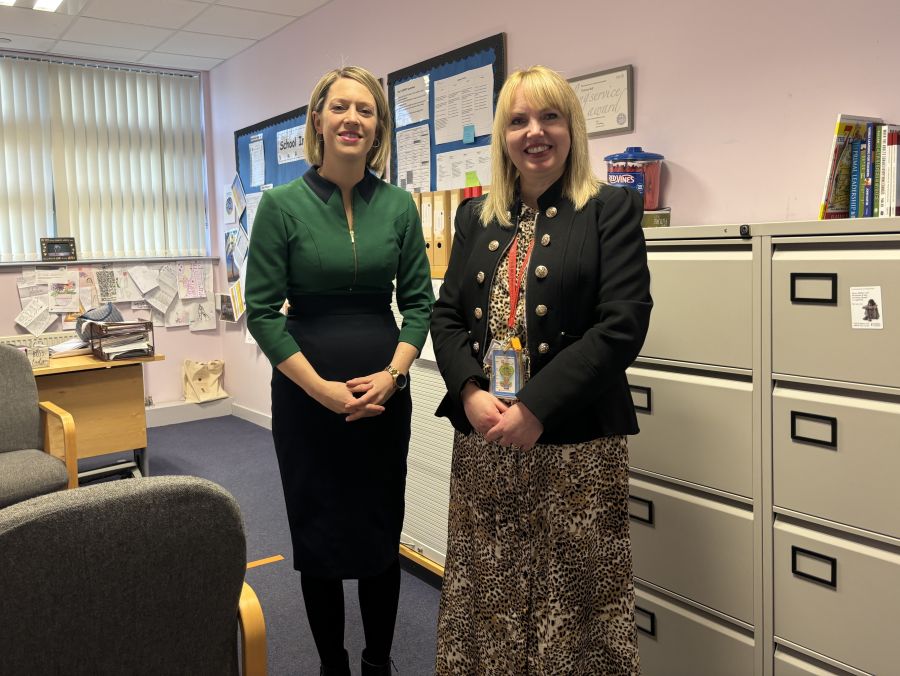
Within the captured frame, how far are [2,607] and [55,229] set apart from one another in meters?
4.91

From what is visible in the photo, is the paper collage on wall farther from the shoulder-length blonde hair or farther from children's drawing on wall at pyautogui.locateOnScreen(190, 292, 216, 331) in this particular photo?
the shoulder-length blonde hair

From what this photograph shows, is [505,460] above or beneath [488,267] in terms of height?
beneath

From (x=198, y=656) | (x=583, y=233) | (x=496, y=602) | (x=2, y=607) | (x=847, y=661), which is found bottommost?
(x=847, y=661)

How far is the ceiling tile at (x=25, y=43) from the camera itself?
4660mm

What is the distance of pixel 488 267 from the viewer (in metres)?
1.60

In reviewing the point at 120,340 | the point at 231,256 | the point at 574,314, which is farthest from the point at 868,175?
the point at 231,256

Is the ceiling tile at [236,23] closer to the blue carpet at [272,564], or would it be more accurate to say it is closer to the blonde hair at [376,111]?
the blue carpet at [272,564]

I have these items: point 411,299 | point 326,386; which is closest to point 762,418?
point 411,299

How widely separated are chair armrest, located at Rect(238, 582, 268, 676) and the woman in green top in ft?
1.71

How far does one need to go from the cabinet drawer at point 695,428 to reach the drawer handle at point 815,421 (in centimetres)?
10

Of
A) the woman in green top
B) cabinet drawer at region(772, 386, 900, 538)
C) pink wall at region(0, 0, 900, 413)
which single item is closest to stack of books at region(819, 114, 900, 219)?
pink wall at region(0, 0, 900, 413)

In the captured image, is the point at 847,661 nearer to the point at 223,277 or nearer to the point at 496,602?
the point at 496,602

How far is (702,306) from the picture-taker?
5.98 feet

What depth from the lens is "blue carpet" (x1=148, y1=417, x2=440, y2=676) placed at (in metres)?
2.31
